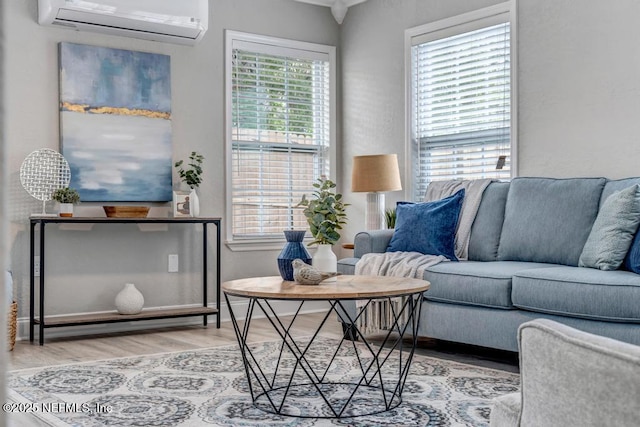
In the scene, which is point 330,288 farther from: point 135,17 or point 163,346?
point 135,17

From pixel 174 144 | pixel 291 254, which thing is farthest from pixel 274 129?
pixel 291 254

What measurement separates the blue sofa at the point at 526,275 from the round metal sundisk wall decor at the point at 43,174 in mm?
1857

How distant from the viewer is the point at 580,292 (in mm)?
3131

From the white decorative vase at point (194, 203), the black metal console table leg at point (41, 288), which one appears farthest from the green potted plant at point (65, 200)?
the white decorative vase at point (194, 203)

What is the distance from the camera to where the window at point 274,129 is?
18.0 feet

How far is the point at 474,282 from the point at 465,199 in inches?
37.1

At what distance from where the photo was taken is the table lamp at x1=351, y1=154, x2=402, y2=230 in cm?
506

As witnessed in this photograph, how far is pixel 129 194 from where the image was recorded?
4859 millimetres

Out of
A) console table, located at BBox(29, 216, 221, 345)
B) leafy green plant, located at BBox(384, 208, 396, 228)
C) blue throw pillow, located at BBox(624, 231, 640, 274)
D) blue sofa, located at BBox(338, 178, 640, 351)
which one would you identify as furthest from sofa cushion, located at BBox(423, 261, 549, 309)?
console table, located at BBox(29, 216, 221, 345)

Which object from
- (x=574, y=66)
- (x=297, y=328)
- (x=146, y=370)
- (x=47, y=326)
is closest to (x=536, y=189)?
(x=574, y=66)

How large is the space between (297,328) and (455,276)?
5.12 ft

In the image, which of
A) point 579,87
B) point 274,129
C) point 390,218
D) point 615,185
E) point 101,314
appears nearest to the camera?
point 615,185

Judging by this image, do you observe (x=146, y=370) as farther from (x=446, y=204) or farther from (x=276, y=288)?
(x=446, y=204)

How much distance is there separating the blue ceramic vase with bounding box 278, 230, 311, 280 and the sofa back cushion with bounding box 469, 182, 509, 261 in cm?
148
